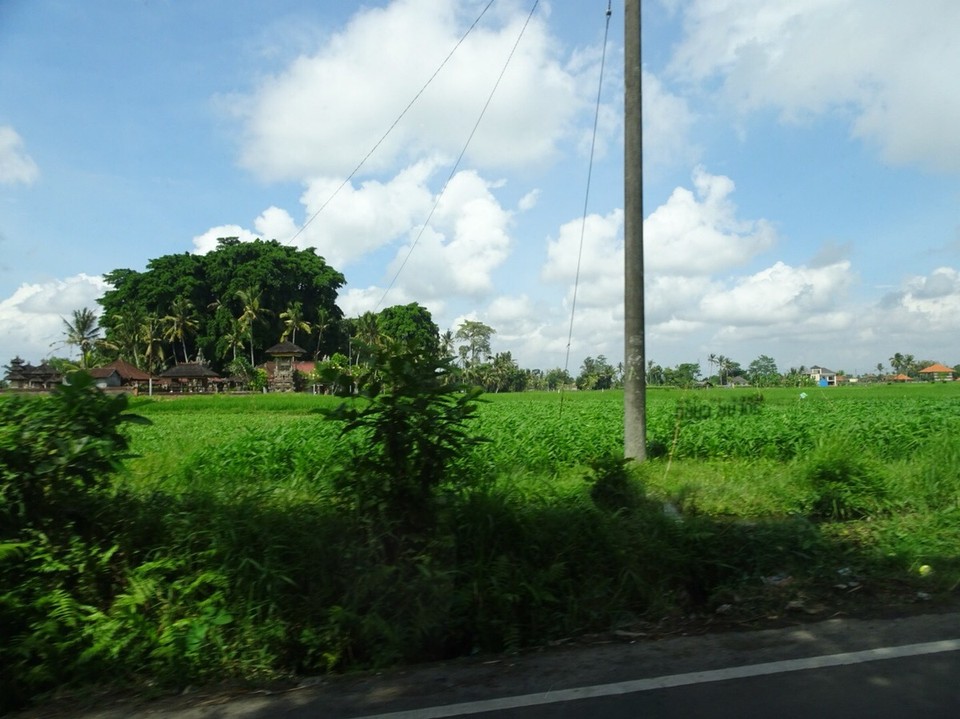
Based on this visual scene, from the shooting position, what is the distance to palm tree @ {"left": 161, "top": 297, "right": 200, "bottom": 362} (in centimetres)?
5592

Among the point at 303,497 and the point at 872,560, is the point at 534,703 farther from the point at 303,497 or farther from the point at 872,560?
the point at 872,560

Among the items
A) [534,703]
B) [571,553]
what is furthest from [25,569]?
[571,553]

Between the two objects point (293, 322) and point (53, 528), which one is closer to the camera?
point (53, 528)

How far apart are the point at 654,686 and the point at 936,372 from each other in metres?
75.6

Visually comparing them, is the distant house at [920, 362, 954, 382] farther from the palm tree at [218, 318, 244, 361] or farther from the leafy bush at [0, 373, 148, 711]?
the leafy bush at [0, 373, 148, 711]

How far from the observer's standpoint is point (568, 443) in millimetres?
9648

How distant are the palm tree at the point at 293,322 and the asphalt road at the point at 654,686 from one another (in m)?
57.0

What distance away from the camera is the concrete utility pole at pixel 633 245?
8055 millimetres

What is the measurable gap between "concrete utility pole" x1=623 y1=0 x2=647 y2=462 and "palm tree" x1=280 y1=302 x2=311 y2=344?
175ft

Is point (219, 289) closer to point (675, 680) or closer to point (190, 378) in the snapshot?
point (190, 378)

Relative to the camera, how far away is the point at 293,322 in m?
58.5

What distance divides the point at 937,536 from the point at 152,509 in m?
6.68

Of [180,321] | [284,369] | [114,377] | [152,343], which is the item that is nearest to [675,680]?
[114,377]

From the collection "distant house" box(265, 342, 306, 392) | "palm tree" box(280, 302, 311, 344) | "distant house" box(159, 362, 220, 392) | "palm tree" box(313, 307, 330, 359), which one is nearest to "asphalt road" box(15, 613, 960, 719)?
"distant house" box(159, 362, 220, 392)
